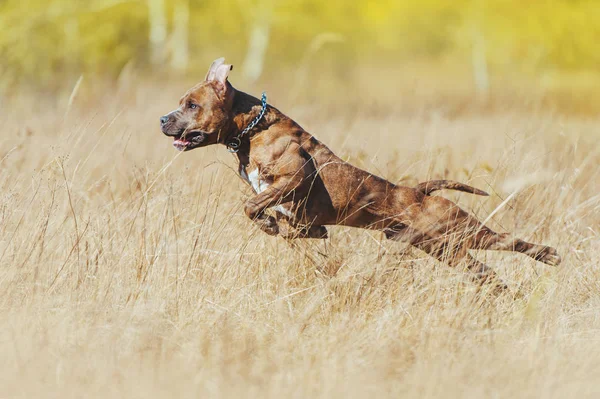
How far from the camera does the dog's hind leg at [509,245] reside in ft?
17.6

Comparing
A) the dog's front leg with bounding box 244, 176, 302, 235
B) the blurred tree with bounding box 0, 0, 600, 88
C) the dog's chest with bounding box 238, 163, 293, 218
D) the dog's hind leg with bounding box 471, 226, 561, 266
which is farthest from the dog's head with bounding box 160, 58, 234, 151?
the blurred tree with bounding box 0, 0, 600, 88

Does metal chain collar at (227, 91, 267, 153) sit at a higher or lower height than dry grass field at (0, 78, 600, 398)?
higher

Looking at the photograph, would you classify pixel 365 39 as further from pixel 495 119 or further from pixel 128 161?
pixel 128 161

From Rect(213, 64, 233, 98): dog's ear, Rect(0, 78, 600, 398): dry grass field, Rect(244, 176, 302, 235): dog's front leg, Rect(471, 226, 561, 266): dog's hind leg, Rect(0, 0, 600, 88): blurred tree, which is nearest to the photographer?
Rect(0, 78, 600, 398): dry grass field

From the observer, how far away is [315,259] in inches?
217

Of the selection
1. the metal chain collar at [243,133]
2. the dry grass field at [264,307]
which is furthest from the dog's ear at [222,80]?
the dry grass field at [264,307]

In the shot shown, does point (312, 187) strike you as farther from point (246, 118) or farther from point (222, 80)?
point (222, 80)

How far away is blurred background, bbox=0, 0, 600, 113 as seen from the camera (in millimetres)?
20172

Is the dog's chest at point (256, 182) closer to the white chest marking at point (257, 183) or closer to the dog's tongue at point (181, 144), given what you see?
the white chest marking at point (257, 183)

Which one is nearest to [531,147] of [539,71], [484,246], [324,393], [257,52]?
[484,246]

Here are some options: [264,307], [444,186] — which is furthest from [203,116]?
[444,186]

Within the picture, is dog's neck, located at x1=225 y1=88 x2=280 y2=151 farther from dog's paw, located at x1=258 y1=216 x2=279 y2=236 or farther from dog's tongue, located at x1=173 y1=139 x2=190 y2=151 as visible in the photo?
dog's paw, located at x1=258 y1=216 x2=279 y2=236

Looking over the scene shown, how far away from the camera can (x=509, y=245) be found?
211 inches

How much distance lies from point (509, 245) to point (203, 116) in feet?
6.92
